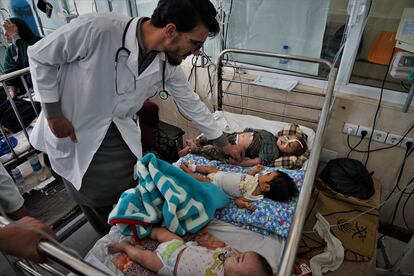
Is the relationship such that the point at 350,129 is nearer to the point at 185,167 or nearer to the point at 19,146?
the point at 185,167

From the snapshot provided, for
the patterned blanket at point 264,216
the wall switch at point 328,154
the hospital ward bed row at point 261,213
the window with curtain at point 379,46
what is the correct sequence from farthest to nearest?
the wall switch at point 328,154 < the window with curtain at point 379,46 < the patterned blanket at point 264,216 < the hospital ward bed row at point 261,213

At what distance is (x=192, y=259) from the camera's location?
1229mm

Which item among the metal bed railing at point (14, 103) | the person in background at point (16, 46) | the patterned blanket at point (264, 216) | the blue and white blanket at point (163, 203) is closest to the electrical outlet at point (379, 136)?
the patterned blanket at point (264, 216)

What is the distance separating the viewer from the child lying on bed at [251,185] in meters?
1.61

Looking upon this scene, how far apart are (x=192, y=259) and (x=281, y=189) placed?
675 millimetres

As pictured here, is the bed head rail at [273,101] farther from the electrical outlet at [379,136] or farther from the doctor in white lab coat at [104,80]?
the doctor in white lab coat at [104,80]

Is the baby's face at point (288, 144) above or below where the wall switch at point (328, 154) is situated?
above

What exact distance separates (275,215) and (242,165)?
578mm

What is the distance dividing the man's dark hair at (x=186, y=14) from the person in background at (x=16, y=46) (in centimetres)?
260

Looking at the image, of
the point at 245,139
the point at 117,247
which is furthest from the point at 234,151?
the point at 117,247

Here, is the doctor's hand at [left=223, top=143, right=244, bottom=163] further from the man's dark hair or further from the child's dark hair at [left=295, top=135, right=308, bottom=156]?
the man's dark hair

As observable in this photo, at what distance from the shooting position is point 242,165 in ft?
6.57

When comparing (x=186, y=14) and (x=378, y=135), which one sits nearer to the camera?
(x=186, y=14)

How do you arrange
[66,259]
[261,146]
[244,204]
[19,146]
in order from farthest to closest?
1. [19,146]
2. [261,146]
3. [244,204]
4. [66,259]
